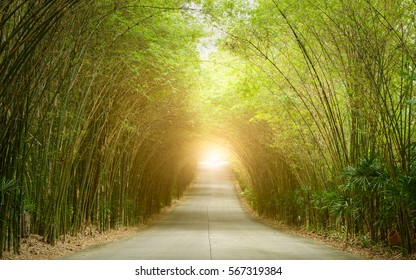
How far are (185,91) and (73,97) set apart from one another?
4699 millimetres

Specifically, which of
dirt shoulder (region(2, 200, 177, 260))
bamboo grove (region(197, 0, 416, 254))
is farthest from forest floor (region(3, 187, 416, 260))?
bamboo grove (region(197, 0, 416, 254))

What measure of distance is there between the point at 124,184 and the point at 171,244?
4847 mm

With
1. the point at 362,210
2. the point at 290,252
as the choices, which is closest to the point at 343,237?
the point at 362,210

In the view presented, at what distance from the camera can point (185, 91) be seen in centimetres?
1199

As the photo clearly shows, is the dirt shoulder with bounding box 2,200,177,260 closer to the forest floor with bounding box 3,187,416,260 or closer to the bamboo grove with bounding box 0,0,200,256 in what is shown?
the forest floor with bounding box 3,187,416,260

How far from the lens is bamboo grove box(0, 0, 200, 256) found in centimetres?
519

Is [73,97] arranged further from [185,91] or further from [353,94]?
[185,91]

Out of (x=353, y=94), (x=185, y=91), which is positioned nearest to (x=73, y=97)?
(x=353, y=94)

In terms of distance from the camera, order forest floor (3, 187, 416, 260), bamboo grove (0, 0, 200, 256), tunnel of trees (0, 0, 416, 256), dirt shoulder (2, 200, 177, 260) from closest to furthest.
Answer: bamboo grove (0, 0, 200, 256) → tunnel of trees (0, 0, 416, 256) → dirt shoulder (2, 200, 177, 260) → forest floor (3, 187, 416, 260)

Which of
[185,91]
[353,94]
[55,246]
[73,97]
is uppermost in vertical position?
[185,91]

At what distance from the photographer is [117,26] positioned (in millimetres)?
7094

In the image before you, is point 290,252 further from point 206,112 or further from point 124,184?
point 206,112

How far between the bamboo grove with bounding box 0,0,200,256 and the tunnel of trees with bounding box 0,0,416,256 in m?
0.03

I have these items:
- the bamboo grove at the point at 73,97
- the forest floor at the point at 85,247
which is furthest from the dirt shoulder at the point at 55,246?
the bamboo grove at the point at 73,97
